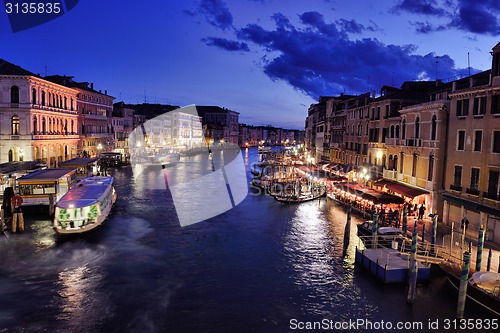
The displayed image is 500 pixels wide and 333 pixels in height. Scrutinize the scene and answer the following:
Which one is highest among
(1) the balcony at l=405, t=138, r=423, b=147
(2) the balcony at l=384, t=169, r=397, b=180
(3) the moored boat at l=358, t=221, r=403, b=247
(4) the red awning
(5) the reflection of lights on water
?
(1) the balcony at l=405, t=138, r=423, b=147

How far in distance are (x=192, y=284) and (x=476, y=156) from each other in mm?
17842

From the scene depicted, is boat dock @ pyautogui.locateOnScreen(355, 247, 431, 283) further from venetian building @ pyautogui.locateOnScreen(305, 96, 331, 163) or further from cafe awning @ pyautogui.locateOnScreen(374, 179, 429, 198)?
venetian building @ pyautogui.locateOnScreen(305, 96, 331, 163)

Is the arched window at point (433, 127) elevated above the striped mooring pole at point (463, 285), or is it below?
above

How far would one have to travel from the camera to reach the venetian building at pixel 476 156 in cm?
2247

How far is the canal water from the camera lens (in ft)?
51.6

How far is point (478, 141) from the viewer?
24.2m

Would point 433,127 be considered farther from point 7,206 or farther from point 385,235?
point 7,206

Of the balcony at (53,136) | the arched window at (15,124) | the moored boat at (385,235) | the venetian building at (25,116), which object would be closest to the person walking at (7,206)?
the venetian building at (25,116)

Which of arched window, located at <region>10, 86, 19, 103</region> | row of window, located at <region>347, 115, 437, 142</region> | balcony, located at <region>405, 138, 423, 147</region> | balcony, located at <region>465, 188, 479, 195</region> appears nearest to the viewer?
balcony, located at <region>465, 188, 479, 195</region>

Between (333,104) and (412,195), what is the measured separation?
34.1 metres

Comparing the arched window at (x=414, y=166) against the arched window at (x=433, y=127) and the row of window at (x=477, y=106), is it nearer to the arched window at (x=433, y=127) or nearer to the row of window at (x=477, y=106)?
the arched window at (x=433, y=127)

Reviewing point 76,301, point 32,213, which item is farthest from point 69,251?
point 32,213

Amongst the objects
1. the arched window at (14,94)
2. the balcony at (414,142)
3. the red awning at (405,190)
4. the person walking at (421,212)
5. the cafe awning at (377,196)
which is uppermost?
the arched window at (14,94)

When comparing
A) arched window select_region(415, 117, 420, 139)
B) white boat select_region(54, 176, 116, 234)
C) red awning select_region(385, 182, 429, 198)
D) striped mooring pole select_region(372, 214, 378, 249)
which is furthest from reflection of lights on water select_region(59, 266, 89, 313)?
arched window select_region(415, 117, 420, 139)
